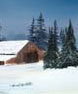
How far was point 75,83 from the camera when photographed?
30.4 metres

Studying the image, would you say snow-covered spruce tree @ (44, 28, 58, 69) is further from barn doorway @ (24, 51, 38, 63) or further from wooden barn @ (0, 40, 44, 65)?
barn doorway @ (24, 51, 38, 63)

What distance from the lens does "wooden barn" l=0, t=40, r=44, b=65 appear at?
74.4 m

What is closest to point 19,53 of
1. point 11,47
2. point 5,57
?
point 11,47

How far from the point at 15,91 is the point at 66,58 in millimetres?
24735

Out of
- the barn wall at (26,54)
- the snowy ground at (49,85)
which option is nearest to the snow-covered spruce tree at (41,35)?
the barn wall at (26,54)

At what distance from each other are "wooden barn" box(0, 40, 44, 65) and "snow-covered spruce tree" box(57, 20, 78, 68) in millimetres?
21492

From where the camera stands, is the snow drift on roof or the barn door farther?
the barn door

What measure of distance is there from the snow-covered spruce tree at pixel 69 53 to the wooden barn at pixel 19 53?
21492mm

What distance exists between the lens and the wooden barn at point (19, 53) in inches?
2928

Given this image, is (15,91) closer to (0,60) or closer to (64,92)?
(64,92)

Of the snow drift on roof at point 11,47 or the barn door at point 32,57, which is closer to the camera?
the snow drift on roof at point 11,47

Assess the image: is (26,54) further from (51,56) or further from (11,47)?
(51,56)

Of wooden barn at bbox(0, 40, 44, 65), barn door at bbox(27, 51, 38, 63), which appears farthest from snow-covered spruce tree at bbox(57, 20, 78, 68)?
barn door at bbox(27, 51, 38, 63)

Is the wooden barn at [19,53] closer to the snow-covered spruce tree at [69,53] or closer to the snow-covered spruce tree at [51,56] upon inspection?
the snow-covered spruce tree at [51,56]
